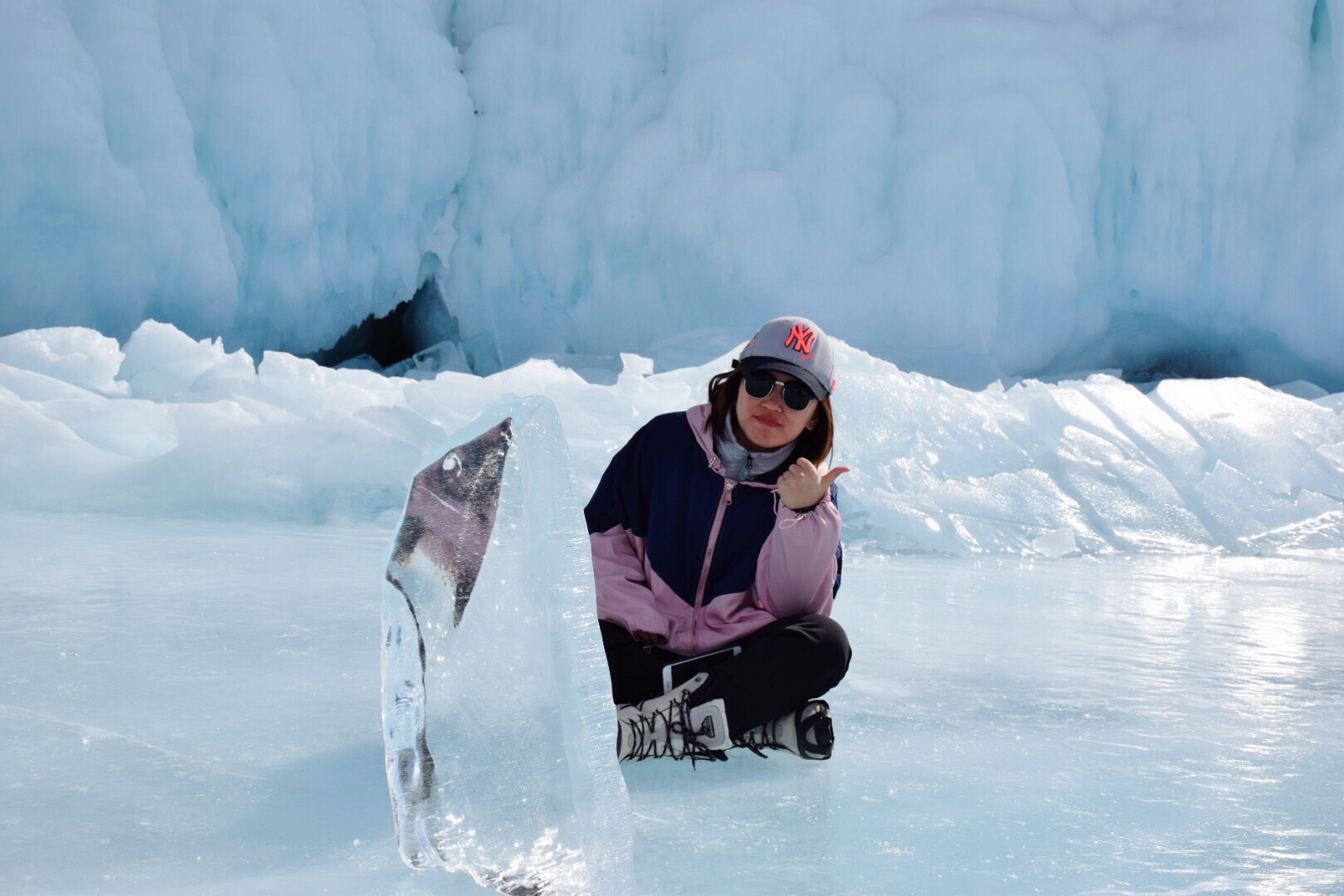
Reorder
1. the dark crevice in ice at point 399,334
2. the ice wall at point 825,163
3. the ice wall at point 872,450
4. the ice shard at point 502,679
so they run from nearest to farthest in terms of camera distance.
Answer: the ice shard at point 502,679
the ice wall at point 872,450
the ice wall at point 825,163
the dark crevice in ice at point 399,334

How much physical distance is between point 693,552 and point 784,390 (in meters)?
0.25

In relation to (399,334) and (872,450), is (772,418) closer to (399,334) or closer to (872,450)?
(872,450)

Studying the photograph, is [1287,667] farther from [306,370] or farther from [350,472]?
[306,370]

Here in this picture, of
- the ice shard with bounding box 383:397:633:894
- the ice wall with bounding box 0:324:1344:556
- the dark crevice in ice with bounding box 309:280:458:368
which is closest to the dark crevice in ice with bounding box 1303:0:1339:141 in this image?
the ice wall with bounding box 0:324:1344:556

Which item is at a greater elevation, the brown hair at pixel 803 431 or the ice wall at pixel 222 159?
the ice wall at pixel 222 159

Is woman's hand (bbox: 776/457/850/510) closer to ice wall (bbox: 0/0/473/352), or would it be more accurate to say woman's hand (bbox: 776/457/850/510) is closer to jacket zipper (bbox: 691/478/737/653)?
jacket zipper (bbox: 691/478/737/653)

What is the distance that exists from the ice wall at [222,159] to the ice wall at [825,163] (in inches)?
0.9

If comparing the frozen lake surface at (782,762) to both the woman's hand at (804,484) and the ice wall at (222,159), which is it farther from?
the ice wall at (222,159)

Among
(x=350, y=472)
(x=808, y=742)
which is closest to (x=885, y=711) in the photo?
(x=808, y=742)

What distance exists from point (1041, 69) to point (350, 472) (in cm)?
555

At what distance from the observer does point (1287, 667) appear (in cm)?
209

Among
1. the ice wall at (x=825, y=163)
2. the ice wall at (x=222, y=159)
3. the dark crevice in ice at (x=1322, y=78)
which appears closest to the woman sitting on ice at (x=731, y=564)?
the ice wall at (x=222, y=159)

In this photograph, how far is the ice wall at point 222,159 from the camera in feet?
20.9

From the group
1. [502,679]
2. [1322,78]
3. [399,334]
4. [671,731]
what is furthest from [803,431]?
[399,334]
